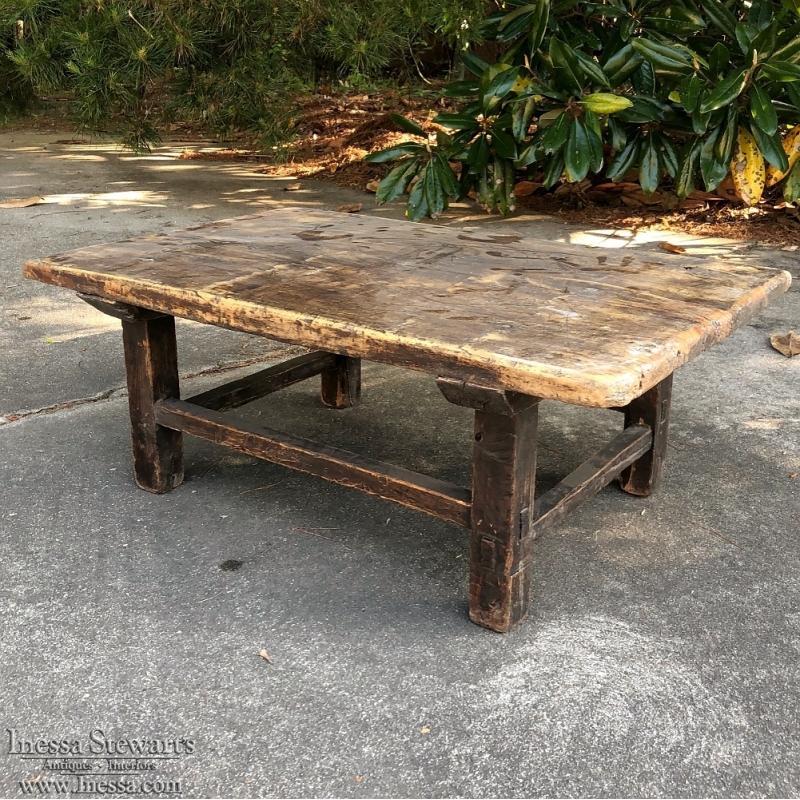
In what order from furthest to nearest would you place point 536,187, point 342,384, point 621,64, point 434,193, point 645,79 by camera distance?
1. point 536,187
2. point 434,193
3. point 645,79
4. point 621,64
5. point 342,384

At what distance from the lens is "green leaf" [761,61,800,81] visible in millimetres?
3498

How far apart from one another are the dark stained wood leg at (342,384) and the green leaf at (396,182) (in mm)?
1837

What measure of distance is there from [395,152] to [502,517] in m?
3.11

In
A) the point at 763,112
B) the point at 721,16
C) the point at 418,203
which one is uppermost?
the point at 721,16

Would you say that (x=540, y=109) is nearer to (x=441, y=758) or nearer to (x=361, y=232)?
(x=361, y=232)

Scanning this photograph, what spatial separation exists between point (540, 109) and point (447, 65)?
4271 mm

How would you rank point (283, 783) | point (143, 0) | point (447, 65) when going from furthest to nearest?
point (447, 65), point (143, 0), point (283, 783)

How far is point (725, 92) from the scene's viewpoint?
3527 mm

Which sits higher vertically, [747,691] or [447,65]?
[447,65]

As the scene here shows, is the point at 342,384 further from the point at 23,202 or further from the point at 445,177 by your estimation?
the point at 23,202

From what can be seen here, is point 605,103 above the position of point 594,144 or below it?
above

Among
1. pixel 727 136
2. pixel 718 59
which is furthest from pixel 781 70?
pixel 727 136

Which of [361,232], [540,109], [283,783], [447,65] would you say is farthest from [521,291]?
[447,65]

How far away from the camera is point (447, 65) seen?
8289mm
